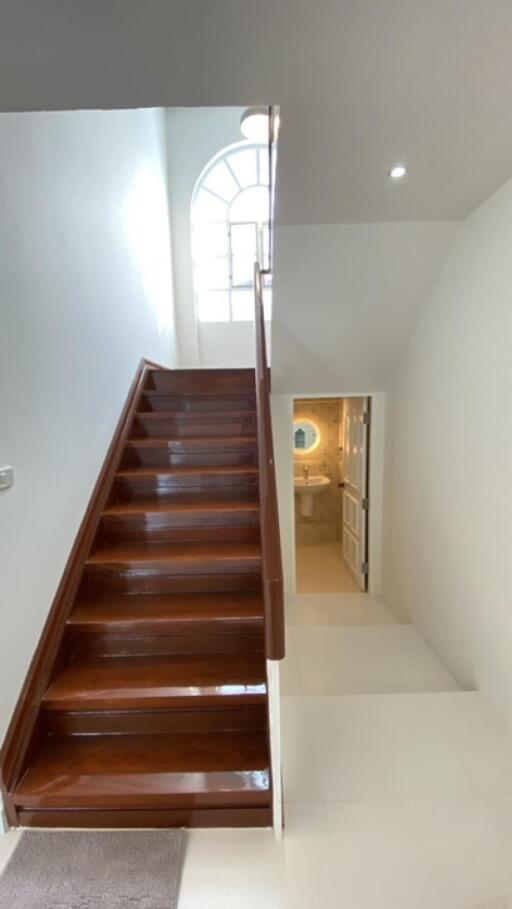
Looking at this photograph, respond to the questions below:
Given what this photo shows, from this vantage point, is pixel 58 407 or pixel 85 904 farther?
pixel 58 407

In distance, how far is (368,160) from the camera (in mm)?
1703

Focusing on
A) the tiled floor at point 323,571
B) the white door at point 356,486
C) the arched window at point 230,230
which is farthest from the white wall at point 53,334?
the tiled floor at point 323,571

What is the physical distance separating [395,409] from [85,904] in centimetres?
326

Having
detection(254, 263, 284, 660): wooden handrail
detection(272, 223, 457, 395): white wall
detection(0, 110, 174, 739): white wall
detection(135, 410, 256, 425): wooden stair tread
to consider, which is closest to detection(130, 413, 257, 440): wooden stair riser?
detection(135, 410, 256, 425): wooden stair tread

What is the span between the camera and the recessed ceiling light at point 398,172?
1758 millimetres

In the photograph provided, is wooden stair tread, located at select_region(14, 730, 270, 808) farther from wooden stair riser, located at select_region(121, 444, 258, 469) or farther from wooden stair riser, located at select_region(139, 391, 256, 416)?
wooden stair riser, located at select_region(139, 391, 256, 416)

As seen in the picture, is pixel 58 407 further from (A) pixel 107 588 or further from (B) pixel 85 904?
(B) pixel 85 904

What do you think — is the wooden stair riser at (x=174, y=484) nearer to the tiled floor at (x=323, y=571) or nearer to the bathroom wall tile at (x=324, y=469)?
the tiled floor at (x=323, y=571)

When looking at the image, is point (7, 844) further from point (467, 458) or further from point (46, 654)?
point (467, 458)

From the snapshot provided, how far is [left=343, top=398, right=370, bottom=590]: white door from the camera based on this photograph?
13.1 ft

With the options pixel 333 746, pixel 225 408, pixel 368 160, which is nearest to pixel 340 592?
pixel 225 408

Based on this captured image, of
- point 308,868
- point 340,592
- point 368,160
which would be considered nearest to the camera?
point 308,868

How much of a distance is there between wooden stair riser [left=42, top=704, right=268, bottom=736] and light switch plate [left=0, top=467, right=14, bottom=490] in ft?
3.04

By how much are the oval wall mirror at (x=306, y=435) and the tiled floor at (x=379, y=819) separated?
3.72m
